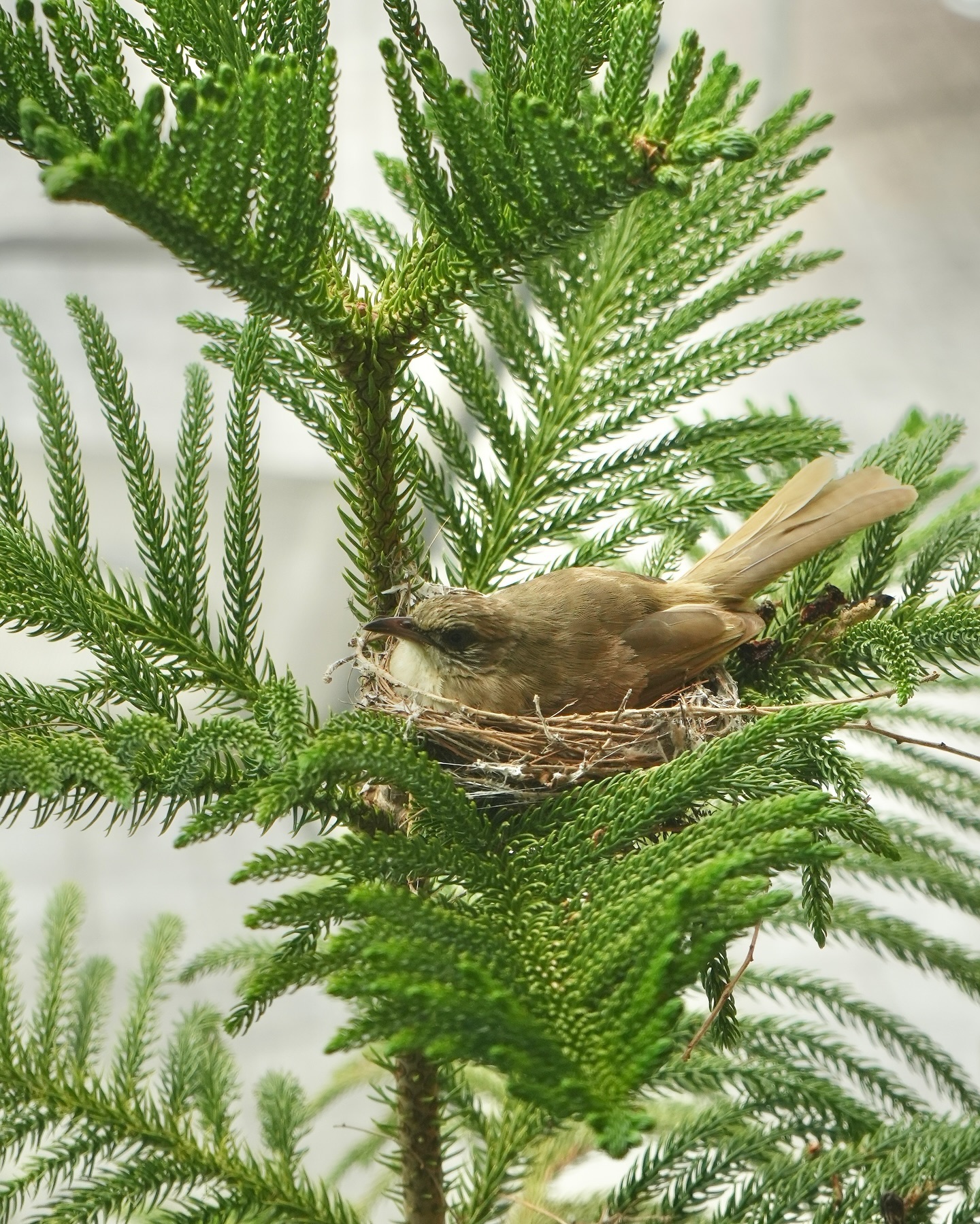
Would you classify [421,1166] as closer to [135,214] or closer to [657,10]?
[135,214]

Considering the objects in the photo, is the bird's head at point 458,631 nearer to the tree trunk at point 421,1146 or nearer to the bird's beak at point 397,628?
the bird's beak at point 397,628

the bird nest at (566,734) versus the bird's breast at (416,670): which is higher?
the bird's breast at (416,670)

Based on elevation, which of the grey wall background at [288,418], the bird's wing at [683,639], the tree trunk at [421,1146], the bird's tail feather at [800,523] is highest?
the grey wall background at [288,418]

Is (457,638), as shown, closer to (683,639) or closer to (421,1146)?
(683,639)

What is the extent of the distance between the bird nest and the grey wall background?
172cm

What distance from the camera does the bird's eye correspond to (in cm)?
137

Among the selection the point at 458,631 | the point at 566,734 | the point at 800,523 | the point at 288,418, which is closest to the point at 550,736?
the point at 566,734

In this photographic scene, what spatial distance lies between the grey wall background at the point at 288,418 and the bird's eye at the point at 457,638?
64.6 inches

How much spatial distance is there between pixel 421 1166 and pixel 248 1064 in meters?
2.20

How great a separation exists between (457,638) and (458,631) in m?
0.01

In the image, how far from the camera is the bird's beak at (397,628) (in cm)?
126

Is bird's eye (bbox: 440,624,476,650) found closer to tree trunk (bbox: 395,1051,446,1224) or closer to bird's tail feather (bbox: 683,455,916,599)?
bird's tail feather (bbox: 683,455,916,599)

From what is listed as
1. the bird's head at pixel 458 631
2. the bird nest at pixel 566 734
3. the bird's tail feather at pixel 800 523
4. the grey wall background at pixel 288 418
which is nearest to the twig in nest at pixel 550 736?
the bird nest at pixel 566 734

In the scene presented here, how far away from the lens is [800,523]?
1309 millimetres
